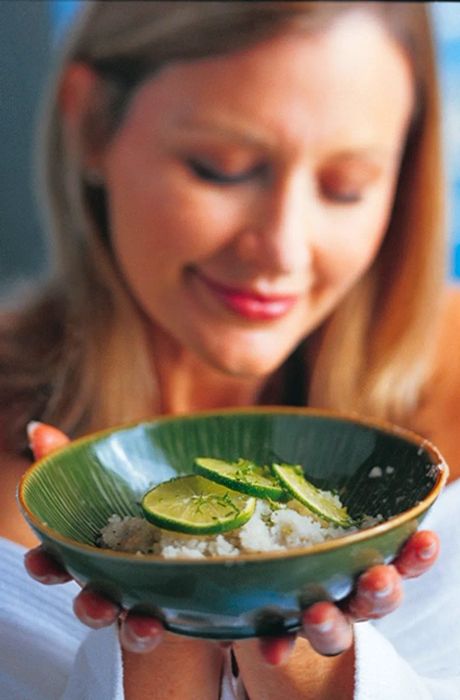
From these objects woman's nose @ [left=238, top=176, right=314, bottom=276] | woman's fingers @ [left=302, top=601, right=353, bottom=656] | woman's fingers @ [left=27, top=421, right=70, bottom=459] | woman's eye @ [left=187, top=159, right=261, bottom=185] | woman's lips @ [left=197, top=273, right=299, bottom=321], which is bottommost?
woman's fingers @ [left=27, top=421, right=70, bottom=459]

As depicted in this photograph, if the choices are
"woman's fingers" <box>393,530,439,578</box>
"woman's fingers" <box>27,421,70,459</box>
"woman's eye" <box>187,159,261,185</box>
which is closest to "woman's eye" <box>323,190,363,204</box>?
"woman's eye" <box>187,159,261,185</box>

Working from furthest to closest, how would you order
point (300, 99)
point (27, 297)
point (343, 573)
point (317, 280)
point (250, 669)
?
1. point (27, 297)
2. point (317, 280)
3. point (300, 99)
4. point (250, 669)
5. point (343, 573)

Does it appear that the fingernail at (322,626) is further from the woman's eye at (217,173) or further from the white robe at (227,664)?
the woman's eye at (217,173)

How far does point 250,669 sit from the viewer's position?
0.74m

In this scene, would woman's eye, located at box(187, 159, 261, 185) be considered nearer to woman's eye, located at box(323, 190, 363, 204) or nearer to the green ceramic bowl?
woman's eye, located at box(323, 190, 363, 204)

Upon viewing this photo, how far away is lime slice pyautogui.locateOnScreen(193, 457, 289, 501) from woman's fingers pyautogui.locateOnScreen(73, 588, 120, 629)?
0.14 meters

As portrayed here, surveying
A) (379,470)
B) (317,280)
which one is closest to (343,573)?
(379,470)

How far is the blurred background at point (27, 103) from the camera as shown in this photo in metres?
1.16

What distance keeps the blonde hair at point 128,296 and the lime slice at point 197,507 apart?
1.88 ft

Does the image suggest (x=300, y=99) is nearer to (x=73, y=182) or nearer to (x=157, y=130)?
(x=157, y=130)

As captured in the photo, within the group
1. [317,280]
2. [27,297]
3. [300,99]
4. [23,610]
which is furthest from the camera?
[27,297]

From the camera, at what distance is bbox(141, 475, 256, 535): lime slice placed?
1.94 feet

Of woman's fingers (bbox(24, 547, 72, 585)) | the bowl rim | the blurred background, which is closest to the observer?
the bowl rim

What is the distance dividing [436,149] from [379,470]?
0.63m
